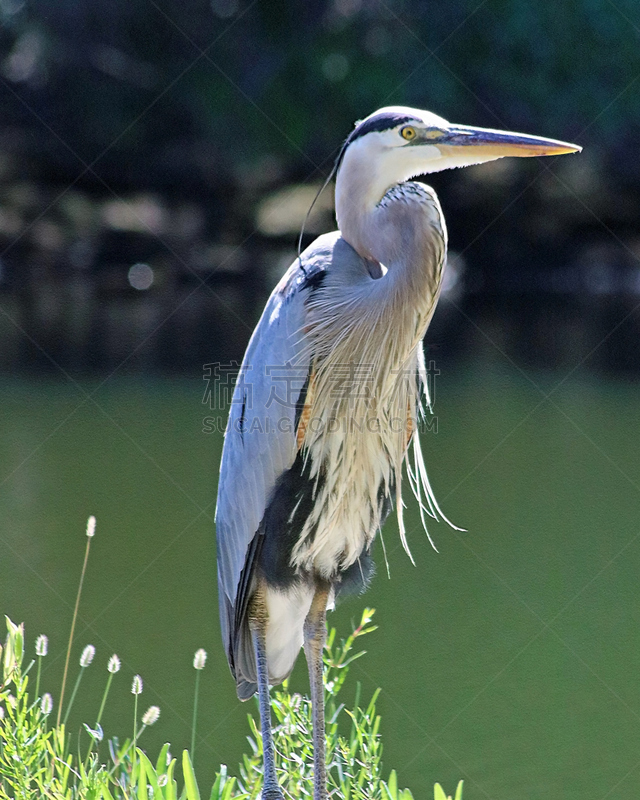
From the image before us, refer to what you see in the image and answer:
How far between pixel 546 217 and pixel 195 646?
13035 millimetres

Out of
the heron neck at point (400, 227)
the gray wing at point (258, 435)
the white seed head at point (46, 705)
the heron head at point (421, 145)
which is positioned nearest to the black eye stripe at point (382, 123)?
the heron head at point (421, 145)

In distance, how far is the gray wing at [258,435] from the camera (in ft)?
8.99

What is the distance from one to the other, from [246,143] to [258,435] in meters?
12.7

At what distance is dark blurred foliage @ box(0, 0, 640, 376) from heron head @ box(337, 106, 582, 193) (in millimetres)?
7594

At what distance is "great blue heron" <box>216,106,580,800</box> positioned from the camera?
2.56 metres

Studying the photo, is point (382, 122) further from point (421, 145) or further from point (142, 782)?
point (142, 782)

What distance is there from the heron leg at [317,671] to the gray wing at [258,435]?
0.19 metres

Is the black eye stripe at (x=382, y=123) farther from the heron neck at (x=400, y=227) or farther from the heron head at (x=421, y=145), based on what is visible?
the heron neck at (x=400, y=227)

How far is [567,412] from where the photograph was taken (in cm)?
812

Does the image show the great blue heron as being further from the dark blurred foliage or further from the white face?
the dark blurred foliage

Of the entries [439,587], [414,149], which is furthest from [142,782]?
[439,587]

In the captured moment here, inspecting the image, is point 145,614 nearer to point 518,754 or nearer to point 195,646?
point 195,646

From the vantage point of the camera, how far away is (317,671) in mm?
2816

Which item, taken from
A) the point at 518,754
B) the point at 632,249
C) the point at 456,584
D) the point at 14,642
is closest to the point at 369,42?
the point at 632,249
